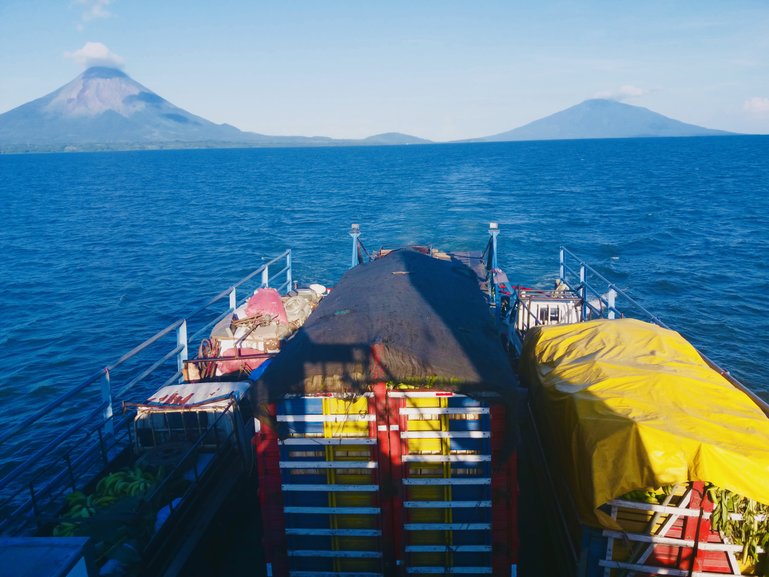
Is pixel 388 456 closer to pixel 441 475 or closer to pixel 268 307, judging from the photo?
pixel 441 475

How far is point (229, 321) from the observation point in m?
16.0

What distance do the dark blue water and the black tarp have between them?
18.4 metres

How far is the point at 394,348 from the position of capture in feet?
24.3

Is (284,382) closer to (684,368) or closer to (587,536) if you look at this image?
(587,536)

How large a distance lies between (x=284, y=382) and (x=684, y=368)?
618 centimetres

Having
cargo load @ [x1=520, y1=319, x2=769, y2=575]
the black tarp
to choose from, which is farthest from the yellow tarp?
the black tarp

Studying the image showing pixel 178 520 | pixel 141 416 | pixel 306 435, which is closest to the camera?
pixel 306 435

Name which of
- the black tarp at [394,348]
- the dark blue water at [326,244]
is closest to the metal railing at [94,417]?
the dark blue water at [326,244]

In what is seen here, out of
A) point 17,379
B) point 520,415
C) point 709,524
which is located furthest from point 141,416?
point 17,379

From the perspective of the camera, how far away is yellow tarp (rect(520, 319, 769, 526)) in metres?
6.71

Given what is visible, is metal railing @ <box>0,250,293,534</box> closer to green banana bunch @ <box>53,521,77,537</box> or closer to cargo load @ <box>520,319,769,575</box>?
green banana bunch @ <box>53,521,77,537</box>

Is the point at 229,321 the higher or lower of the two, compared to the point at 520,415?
lower

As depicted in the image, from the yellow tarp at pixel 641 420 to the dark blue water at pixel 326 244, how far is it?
16.5 meters

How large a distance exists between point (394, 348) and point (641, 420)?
10.8ft
